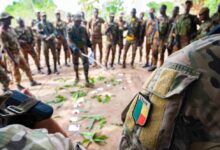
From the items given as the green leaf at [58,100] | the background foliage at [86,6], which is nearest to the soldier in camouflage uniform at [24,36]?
the green leaf at [58,100]

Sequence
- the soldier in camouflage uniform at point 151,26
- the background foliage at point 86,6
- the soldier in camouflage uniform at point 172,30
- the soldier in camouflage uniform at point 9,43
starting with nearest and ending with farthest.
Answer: the soldier in camouflage uniform at point 9,43 < the soldier in camouflage uniform at point 172,30 < the soldier in camouflage uniform at point 151,26 < the background foliage at point 86,6

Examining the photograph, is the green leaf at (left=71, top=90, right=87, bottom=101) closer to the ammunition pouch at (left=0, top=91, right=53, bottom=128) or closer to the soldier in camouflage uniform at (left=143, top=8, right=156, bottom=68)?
the soldier in camouflage uniform at (left=143, top=8, right=156, bottom=68)

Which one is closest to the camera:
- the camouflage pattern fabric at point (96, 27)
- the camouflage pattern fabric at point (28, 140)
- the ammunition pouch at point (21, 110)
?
the camouflage pattern fabric at point (28, 140)

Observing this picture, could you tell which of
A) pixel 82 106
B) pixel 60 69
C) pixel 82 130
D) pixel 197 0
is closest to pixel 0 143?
pixel 82 130

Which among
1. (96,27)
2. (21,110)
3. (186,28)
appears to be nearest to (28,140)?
(21,110)

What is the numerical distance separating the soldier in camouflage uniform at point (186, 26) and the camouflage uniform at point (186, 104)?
5.20 meters

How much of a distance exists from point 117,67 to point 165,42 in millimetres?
2033

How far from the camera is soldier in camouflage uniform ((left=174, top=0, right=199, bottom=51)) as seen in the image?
578 cm

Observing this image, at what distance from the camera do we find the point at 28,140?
0.83 meters

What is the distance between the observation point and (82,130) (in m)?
3.68

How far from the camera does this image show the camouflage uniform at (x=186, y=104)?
0.86 m

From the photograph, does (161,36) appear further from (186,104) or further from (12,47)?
(186,104)

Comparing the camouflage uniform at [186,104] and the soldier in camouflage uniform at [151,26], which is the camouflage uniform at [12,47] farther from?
the camouflage uniform at [186,104]

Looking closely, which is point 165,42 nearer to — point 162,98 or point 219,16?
point 219,16
